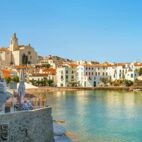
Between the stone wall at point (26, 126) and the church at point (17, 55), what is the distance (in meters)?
116

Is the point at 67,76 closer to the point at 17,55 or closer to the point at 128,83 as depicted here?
the point at 128,83

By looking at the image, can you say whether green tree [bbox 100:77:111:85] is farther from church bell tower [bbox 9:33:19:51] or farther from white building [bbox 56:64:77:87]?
church bell tower [bbox 9:33:19:51]

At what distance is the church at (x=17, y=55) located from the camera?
428 ft

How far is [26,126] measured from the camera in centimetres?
1326

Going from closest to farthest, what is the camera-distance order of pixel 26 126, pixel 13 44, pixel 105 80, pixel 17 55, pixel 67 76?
1. pixel 26 126
2. pixel 105 80
3. pixel 67 76
4. pixel 17 55
5. pixel 13 44

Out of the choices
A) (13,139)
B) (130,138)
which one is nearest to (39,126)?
(13,139)

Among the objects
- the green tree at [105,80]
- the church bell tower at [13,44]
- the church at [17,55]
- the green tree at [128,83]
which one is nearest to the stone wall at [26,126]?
the green tree at [128,83]

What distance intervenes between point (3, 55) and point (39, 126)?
11743cm

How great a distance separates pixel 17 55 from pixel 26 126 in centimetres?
11963

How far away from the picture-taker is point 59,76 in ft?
344

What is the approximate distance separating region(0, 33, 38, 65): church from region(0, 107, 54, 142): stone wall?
116 metres

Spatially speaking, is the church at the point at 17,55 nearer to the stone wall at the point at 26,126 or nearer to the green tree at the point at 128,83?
the green tree at the point at 128,83

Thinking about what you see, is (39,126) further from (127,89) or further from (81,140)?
(127,89)

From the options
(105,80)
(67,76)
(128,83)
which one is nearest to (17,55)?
(67,76)
